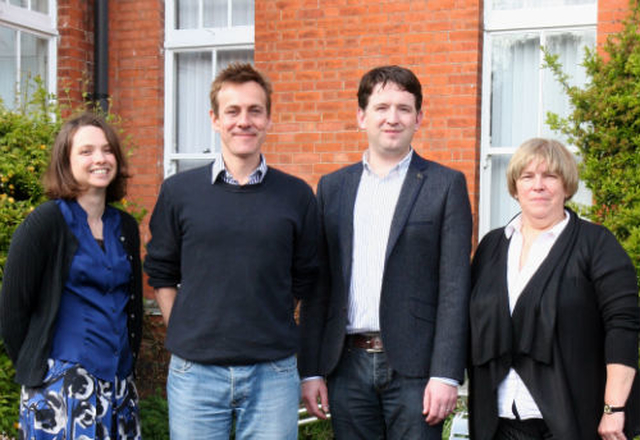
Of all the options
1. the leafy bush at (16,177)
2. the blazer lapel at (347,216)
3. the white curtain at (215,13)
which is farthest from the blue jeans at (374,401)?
the white curtain at (215,13)

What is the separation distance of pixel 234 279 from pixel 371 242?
61 centimetres

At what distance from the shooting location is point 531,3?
6242mm

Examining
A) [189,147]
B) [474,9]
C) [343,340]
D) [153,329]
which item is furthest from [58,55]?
[343,340]

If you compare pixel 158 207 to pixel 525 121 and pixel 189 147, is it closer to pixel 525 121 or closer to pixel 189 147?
pixel 525 121

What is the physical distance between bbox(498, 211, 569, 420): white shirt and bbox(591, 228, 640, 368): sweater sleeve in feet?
0.67

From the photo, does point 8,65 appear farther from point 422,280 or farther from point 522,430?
point 522,430

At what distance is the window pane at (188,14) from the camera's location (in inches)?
296

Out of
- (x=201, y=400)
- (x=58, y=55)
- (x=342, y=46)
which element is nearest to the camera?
(x=201, y=400)

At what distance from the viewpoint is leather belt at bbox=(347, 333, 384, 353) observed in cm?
332

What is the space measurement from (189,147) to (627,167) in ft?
13.2

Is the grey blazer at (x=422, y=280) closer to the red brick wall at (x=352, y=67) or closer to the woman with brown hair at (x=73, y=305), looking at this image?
the woman with brown hair at (x=73, y=305)

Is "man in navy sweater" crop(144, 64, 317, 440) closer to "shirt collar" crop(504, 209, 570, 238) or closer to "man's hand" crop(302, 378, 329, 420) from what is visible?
"man's hand" crop(302, 378, 329, 420)

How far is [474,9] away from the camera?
612cm

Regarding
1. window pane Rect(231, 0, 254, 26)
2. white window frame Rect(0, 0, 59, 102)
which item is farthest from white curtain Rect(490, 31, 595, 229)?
white window frame Rect(0, 0, 59, 102)
